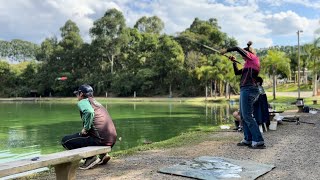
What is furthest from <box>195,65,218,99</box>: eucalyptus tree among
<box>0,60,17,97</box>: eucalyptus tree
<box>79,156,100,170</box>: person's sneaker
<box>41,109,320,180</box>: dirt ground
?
<box>79,156,100,170</box>: person's sneaker

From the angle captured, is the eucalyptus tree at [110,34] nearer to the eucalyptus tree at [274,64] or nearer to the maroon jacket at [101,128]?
the eucalyptus tree at [274,64]

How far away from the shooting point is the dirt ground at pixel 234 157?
5777 mm

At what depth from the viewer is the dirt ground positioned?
5777 millimetres

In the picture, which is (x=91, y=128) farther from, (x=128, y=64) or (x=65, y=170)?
(x=128, y=64)

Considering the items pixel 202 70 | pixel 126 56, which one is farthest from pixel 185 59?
pixel 126 56

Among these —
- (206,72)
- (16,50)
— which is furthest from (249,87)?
(16,50)

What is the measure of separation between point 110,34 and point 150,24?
10604 mm

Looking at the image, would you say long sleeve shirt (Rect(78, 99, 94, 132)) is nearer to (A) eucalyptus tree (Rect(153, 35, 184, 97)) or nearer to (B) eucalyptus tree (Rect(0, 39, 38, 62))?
(A) eucalyptus tree (Rect(153, 35, 184, 97))

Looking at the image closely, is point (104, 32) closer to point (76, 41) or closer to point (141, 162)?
point (76, 41)

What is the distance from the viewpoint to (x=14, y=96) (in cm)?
7081

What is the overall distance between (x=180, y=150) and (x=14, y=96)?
6849 cm

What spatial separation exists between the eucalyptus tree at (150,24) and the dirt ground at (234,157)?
214ft

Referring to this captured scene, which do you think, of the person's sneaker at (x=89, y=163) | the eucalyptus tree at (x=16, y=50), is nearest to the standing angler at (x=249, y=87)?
the person's sneaker at (x=89, y=163)

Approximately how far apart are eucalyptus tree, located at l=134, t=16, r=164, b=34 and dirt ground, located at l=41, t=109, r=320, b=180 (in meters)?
65.3
